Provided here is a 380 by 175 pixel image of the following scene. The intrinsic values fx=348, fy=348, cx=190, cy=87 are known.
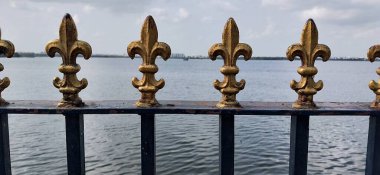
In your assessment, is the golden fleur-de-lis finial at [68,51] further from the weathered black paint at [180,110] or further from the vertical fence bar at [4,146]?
the vertical fence bar at [4,146]

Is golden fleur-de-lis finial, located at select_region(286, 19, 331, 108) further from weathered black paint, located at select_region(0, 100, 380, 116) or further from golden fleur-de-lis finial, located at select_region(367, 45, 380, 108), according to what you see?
golden fleur-de-lis finial, located at select_region(367, 45, 380, 108)

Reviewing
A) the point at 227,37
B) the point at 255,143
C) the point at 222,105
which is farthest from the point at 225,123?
the point at 255,143

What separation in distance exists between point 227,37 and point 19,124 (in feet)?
81.8

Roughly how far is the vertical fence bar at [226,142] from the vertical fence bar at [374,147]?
1.08 m

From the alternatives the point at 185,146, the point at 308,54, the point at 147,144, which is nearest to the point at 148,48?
the point at 147,144

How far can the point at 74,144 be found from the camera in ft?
8.72

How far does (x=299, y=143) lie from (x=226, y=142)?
1.84ft

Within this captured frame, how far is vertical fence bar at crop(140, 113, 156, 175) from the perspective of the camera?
265 cm

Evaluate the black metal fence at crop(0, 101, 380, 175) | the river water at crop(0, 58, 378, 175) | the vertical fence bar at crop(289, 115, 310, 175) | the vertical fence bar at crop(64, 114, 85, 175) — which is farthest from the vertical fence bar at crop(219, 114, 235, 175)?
the river water at crop(0, 58, 378, 175)

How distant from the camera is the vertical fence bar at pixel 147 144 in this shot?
2.65m

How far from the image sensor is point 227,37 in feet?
8.31

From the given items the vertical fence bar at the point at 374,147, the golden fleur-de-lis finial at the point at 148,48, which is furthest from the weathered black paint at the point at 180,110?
the golden fleur-de-lis finial at the point at 148,48

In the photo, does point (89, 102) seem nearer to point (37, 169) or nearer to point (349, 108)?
point (349, 108)

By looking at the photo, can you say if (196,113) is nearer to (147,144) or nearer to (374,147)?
(147,144)
